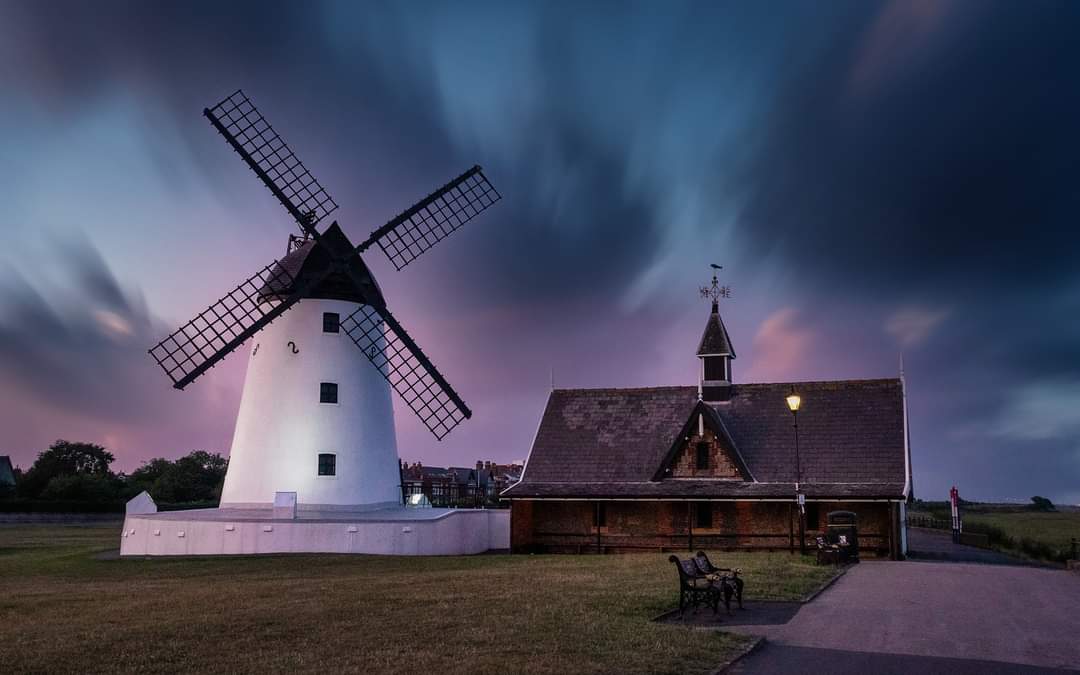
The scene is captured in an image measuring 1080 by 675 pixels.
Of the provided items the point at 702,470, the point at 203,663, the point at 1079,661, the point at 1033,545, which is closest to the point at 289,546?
the point at 702,470

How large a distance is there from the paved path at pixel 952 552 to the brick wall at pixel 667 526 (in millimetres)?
2832

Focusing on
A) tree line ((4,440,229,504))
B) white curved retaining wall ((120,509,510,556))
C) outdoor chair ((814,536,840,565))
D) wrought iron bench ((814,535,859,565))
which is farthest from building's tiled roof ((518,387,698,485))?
tree line ((4,440,229,504))

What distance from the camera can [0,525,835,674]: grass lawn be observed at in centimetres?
1120

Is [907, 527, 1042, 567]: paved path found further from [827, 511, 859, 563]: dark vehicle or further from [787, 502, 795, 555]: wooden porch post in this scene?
[827, 511, 859, 563]: dark vehicle

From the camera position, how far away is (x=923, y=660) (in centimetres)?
1190

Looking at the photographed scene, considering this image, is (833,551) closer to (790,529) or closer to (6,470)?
(790,529)

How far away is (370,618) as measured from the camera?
14406mm

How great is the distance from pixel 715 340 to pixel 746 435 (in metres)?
4.72

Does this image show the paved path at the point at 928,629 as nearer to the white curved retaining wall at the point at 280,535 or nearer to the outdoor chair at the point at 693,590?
the outdoor chair at the point at 693,590

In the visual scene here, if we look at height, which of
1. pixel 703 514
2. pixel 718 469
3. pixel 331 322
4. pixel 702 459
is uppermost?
pixel 331 322

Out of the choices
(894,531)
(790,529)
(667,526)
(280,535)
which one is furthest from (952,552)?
(280,535)

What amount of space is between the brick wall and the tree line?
39175mm

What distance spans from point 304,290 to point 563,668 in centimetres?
2733

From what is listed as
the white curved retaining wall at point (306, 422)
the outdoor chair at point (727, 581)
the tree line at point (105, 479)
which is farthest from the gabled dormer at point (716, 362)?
the tree line at point (105, 479)
